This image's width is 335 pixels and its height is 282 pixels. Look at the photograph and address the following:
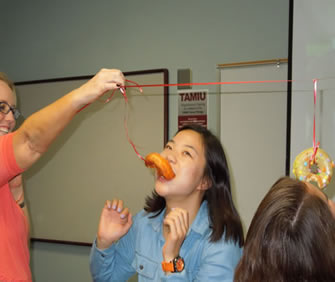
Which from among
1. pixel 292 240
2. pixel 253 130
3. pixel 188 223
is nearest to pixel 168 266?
pixel 188 223

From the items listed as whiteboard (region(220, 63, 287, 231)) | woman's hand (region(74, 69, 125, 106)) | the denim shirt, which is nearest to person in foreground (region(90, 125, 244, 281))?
the denim shirt

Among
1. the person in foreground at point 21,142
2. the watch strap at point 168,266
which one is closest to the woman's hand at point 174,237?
the watch strap at point 168,266

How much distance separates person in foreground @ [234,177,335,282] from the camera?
72cm

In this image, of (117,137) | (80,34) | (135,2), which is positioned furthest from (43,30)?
(117,137)

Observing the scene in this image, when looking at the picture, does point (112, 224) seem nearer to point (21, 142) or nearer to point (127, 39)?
point (21, 142)

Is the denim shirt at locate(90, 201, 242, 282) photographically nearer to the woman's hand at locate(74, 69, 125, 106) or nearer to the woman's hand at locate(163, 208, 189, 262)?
the woman's hand at locate(163, 208, 189, 262)

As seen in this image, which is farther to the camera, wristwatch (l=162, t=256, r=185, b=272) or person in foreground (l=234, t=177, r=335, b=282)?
wristwatch (l=162, t=256, r=185, b=272)

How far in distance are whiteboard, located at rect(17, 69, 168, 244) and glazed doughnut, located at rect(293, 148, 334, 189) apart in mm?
1218

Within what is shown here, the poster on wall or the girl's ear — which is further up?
the poster on wall

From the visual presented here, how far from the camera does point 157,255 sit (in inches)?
49.0

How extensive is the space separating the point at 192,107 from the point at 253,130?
442 mm

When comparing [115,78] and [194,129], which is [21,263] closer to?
[115,78]

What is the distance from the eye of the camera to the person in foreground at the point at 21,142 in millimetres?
902

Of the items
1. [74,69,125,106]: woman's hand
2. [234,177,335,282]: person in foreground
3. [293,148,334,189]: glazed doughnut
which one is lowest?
[234,177,335,282]: person in foreground
